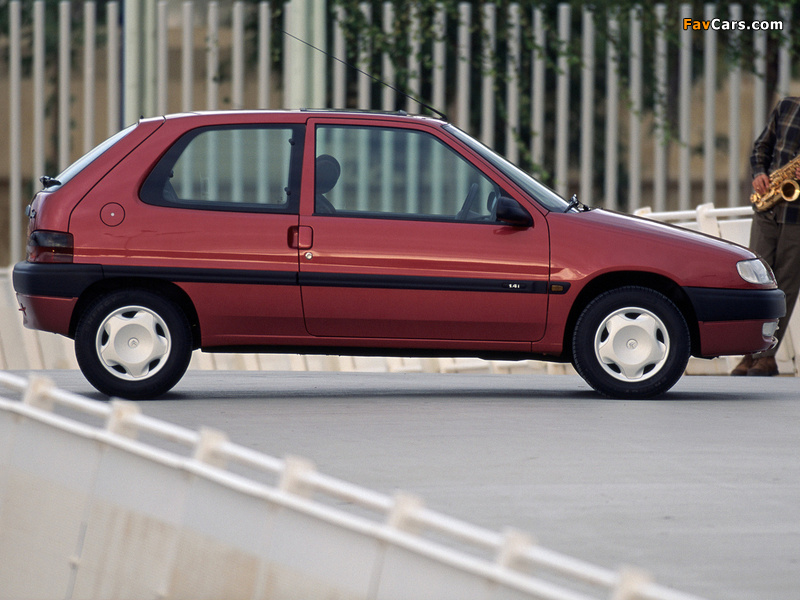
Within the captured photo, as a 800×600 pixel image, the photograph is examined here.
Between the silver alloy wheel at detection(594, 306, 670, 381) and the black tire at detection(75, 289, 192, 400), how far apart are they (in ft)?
7.66

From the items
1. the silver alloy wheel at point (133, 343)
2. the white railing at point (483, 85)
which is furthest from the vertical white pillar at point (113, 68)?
the silver alloy wheel at point (133, 343)

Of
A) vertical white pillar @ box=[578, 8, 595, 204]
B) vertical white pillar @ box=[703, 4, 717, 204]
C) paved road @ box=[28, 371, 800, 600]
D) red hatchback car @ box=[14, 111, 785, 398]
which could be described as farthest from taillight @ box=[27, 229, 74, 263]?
vertical white pillar @ box=[703, 4, 717, 204]

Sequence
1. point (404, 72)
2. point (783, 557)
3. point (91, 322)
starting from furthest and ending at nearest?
point (404, 72), point (91, 322), point (783, 557)

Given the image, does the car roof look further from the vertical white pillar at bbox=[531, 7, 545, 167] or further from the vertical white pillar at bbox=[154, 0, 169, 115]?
the vertical white pillar at bbox=[154, 0, 169, 115]

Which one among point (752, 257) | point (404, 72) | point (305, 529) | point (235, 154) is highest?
point (404, 72)

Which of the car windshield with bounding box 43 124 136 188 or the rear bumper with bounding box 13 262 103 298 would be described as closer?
the rear bumper with bounding box 13 262 103 298

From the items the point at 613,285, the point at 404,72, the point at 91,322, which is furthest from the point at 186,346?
the point at 404,72

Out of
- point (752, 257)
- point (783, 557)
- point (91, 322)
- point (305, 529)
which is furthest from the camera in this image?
point (752, 257)

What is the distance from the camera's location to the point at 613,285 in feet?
26.9

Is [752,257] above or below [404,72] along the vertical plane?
below

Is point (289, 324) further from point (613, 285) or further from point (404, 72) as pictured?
point (404, 72)

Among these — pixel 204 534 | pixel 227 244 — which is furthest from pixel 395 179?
pixel 204 534

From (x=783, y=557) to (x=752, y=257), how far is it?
13.0ft

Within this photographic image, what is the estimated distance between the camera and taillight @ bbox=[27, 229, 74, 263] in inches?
307
